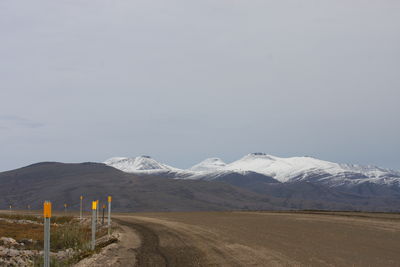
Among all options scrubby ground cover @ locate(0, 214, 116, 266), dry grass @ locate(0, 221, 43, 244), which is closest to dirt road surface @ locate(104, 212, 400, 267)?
scrubby ground cover @ locate(0, 214, 116, 266)

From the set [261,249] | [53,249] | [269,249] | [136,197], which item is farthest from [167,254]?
[136,197]

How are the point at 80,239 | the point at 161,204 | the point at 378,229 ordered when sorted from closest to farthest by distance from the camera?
the point at 80,239
the point at 378,229
the point at 161,204

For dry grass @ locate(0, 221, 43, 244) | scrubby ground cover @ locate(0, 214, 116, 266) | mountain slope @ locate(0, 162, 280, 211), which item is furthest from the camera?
mountain slope @ locate(0, 162, 280, 211)

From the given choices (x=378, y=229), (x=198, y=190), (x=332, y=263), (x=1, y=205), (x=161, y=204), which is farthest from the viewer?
(x=198, y=190)

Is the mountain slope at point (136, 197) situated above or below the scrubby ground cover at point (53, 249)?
above

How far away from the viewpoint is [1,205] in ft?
569

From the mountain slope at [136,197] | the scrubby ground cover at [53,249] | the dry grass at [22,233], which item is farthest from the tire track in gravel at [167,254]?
the mountain slope at [136,197]

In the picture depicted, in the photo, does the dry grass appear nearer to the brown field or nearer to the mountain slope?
the brown field

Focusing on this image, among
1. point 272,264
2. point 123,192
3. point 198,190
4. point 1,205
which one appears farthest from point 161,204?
point 272,264

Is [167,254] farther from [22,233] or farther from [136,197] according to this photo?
[136,197]

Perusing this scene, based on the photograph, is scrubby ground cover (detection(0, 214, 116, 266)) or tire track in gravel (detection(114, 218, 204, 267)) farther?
scrubby ground cover (detection(0, 214, 116, 266))

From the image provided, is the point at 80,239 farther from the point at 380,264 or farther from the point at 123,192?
the point at 123,192

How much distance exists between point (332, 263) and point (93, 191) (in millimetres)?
171858

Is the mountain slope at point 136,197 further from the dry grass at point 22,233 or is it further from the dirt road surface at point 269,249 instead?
the dirt road surface at point 269,249
